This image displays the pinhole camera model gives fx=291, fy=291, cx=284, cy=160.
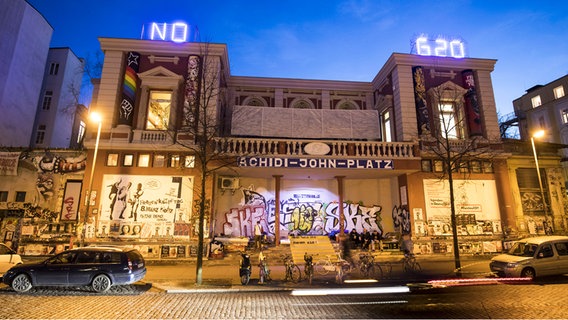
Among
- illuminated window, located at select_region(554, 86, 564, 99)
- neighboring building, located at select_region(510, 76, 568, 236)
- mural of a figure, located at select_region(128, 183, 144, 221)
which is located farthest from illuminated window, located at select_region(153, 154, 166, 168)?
illuminated window, located at select_region(554, 86, 564, 99)

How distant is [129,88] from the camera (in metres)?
19.5

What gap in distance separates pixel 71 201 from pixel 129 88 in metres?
8.10

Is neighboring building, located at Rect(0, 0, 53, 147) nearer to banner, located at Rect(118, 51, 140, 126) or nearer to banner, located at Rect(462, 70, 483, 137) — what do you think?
banner, located at Rect(118, 51, 140, 126)

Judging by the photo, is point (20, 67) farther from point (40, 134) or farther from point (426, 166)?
point (426, 166)

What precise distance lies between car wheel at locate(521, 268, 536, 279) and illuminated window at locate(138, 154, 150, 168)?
20.5 m

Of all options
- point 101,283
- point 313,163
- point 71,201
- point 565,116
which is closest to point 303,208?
point 313,163

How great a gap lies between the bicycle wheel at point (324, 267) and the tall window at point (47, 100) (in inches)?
1346

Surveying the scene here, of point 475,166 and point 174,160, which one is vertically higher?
point 475,166

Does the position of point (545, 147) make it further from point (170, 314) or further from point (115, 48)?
point (115, 48)

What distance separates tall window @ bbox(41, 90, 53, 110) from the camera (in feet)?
105

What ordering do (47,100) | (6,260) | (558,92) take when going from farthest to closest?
(558,92), (47,100), (6,260)

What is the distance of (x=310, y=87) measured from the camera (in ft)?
83.1

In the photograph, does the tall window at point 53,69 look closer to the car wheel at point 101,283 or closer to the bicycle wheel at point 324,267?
the car wheel at point 101,283

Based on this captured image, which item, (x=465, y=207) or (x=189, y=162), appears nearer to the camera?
(x=189, y=162)
